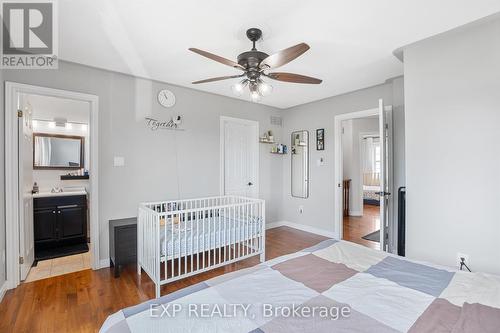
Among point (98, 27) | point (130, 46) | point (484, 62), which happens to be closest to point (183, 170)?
point (130, 46)

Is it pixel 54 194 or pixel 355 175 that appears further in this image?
pixel 355 175

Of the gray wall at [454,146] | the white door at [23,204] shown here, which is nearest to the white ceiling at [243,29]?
the gray wall at [454,146]

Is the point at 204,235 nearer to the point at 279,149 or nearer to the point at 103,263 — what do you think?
the point at 103,263

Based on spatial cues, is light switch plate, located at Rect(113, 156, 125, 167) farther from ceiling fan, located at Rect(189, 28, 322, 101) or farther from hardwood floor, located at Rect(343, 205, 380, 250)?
hardwood floor, located at Rect(343, 205, 380, 250)

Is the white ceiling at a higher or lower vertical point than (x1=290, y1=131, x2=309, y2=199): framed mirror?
higher

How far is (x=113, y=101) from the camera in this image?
3.05 m

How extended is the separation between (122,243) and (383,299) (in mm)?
2663

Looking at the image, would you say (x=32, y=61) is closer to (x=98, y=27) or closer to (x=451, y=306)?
(x=98, y=27)

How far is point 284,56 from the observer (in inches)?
73.1

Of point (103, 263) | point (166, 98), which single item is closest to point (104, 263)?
point (103, 263)

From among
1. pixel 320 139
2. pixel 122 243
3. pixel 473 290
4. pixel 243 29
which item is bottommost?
pixel 122 243

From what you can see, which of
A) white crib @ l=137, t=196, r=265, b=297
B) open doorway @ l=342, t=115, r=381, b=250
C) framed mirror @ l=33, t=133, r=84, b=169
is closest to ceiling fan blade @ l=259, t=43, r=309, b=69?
white crib @ l=137, t=196, r=265, b=297

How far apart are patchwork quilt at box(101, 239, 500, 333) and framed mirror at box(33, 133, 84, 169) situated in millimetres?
4461

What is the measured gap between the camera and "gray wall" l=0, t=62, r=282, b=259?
2906 millimetres
